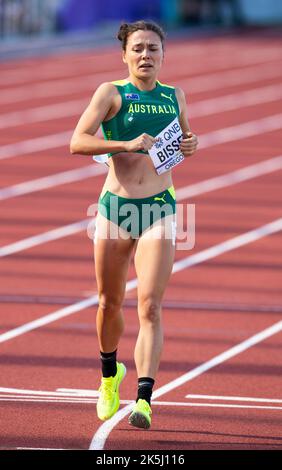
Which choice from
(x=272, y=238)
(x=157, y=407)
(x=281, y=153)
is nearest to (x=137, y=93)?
(x=157, y=407)

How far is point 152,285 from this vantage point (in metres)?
6.71

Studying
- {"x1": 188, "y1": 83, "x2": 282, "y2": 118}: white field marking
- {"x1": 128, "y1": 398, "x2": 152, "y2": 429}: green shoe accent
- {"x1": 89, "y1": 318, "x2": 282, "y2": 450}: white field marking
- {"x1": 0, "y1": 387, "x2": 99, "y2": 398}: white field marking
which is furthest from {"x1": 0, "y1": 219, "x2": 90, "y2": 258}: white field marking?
{"x1": 188, "y1": 83, "x2": 282, "y2": 118}: white field marking

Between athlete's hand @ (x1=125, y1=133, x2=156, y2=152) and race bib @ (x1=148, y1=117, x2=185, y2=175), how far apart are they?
11 centimetres

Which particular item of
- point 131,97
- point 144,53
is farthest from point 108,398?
point 144,53

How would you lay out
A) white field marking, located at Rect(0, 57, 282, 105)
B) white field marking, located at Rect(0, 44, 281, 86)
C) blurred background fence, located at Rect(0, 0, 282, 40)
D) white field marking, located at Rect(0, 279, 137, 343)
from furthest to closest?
blurred background fence, located at Rect(0, 0, 282, 40), white field marking, located at Rect(0, 44, 281, 86), white field marking, located at Rect(0, 57, 282, 105), white field marking, located at Rect(0, 279, 137, 343)

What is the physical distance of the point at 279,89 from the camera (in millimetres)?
27547

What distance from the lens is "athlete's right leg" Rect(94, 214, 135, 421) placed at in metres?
6.83

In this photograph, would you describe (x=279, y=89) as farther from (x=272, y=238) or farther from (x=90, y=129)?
(x=90, y=129)

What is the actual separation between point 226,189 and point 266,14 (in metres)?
27.9

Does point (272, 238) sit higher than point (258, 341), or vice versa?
point (272, 238)

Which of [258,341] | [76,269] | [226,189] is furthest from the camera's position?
[226,189]

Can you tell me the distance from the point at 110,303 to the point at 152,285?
0.36 metres

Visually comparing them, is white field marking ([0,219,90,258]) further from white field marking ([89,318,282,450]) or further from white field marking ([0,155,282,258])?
white field marking ([89,318,282,450])
